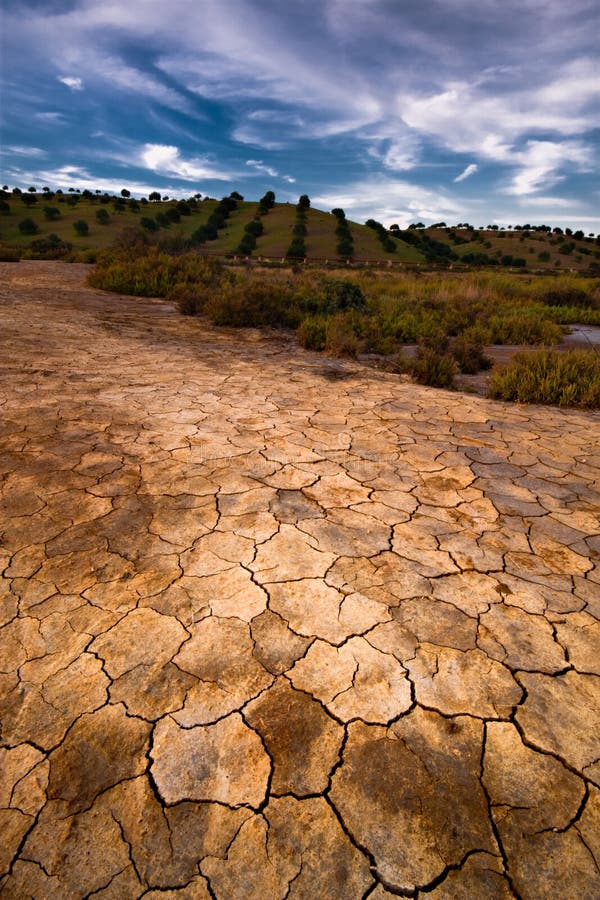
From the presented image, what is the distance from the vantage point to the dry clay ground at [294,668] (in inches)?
40.2

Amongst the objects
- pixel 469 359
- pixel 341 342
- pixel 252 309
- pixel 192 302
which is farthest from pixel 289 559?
pixel 192 302

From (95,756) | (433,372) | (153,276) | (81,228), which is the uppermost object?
(81,228)

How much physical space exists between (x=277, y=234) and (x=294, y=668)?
51.2m

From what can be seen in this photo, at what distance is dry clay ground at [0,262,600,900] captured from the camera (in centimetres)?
102

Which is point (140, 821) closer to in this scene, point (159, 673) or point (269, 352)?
point (159, 673)

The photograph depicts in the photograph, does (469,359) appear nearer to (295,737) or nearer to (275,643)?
(275,643)

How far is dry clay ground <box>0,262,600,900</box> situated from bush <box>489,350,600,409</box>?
1759mm

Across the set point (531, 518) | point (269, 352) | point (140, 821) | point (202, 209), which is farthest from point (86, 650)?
point (202, 209)

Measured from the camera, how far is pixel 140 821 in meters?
1.07

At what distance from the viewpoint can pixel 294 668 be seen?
4.78 feet

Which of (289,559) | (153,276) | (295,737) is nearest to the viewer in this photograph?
(295,737)

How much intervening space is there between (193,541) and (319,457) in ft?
3.93

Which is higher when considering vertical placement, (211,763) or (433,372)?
(433,372)

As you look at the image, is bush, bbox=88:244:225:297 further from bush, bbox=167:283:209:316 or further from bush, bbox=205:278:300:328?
bush, bbox=205:278:300:328
